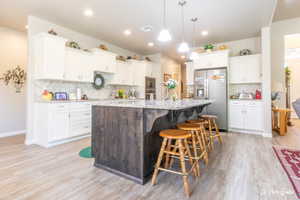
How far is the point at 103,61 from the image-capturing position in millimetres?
4652

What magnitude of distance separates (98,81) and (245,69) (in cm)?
443

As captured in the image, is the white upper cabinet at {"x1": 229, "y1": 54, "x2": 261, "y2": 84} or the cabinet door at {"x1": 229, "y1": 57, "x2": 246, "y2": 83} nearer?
the white upper cabinet at {"x1": 229, "y1": 54, "x2": 261, "y2": 84}

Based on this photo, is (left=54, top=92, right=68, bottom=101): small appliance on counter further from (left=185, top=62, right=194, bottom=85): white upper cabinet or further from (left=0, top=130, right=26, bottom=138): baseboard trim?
(left=185, top=62, right=194, bottom=85): white upper cabinet

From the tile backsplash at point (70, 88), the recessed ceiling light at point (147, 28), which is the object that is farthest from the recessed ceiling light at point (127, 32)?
the tile backsplash at point (70, 88)

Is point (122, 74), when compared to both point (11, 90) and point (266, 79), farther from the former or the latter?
point (266, 79)

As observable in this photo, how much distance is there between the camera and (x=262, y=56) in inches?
162

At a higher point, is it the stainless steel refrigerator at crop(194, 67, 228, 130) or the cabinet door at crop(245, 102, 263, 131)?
the stainless steel refrigerator at crop(194, 67, 228, 130)

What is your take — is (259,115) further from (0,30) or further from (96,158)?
(0,30)

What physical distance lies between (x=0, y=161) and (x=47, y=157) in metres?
0.66

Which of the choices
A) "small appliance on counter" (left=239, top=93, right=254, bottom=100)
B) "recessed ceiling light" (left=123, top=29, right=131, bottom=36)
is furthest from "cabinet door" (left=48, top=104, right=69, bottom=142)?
"small appliance on counter" (left=239, top=93, right=254, bottom=100)

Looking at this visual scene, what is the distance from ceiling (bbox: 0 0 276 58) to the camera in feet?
9.89

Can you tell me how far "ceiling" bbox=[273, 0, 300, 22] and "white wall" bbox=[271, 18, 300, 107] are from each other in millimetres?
244

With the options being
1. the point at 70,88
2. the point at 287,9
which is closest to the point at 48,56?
the point at 70,88

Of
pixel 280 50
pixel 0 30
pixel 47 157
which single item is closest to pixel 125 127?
pixel 47 157
